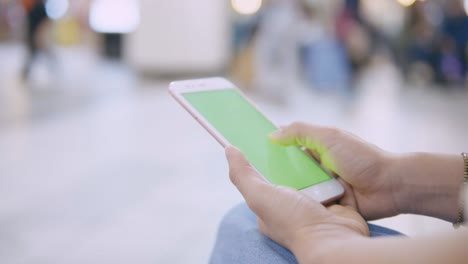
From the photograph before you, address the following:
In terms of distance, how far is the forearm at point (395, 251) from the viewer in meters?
0.46

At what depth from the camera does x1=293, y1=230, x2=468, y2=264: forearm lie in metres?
0.46

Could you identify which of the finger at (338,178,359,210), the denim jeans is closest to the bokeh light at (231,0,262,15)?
the finger at (338,178,359,210)

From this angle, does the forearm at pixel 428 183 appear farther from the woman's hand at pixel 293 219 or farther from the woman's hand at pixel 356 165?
the woman's hand at pixel 293 219

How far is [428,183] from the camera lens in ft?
2.88

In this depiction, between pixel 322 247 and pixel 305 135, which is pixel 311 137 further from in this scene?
pixel 322 247

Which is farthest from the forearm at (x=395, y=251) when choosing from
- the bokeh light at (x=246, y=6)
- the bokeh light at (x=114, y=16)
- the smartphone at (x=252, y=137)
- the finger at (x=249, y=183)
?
the bokeh light at (x=114, y=16)

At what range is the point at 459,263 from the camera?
448 millimetres

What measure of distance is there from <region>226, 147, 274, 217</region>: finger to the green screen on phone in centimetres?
11

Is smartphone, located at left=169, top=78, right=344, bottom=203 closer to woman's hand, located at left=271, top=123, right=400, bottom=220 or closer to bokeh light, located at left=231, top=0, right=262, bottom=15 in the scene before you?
woman's hand, located at left=271, top=123, right=400, bottom=220

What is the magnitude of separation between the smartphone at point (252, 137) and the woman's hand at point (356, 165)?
1.1 inches

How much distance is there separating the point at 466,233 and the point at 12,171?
7.77 feet

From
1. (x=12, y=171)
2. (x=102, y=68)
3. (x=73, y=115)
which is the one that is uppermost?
(x=12, y=171)

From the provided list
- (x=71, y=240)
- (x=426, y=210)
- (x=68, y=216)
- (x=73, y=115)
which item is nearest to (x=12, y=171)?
(x=68, y=216)

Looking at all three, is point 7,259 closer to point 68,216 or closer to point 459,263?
point 68,216
